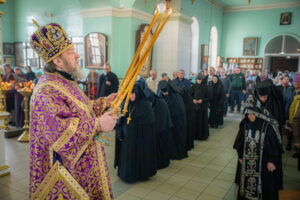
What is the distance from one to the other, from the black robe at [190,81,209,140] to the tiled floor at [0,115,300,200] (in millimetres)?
847

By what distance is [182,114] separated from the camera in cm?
544

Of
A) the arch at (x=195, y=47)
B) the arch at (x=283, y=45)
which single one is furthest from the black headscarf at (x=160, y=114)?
the arch at (x=283, y=45)

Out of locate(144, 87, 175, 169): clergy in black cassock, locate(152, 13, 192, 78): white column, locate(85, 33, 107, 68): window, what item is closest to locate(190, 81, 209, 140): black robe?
locate(144, 87, 175, 169): clergy in black cassock

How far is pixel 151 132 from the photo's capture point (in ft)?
13.9

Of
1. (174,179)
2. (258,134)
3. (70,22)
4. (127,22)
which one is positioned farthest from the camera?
(70,22)

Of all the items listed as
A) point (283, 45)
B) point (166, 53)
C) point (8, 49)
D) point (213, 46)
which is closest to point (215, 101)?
point (166, 53)

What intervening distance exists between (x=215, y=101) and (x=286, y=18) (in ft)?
37.4

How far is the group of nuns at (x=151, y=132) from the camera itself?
4.11 m

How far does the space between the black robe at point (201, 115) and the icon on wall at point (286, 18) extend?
12.1m

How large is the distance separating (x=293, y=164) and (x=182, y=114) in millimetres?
2611

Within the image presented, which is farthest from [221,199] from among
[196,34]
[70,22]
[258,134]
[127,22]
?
[196,34]

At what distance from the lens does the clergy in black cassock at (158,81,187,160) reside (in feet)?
17.6

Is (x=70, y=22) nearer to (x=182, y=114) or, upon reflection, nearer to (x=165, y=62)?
(x=165, y=62)

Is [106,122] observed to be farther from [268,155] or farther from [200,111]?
[200,111]
